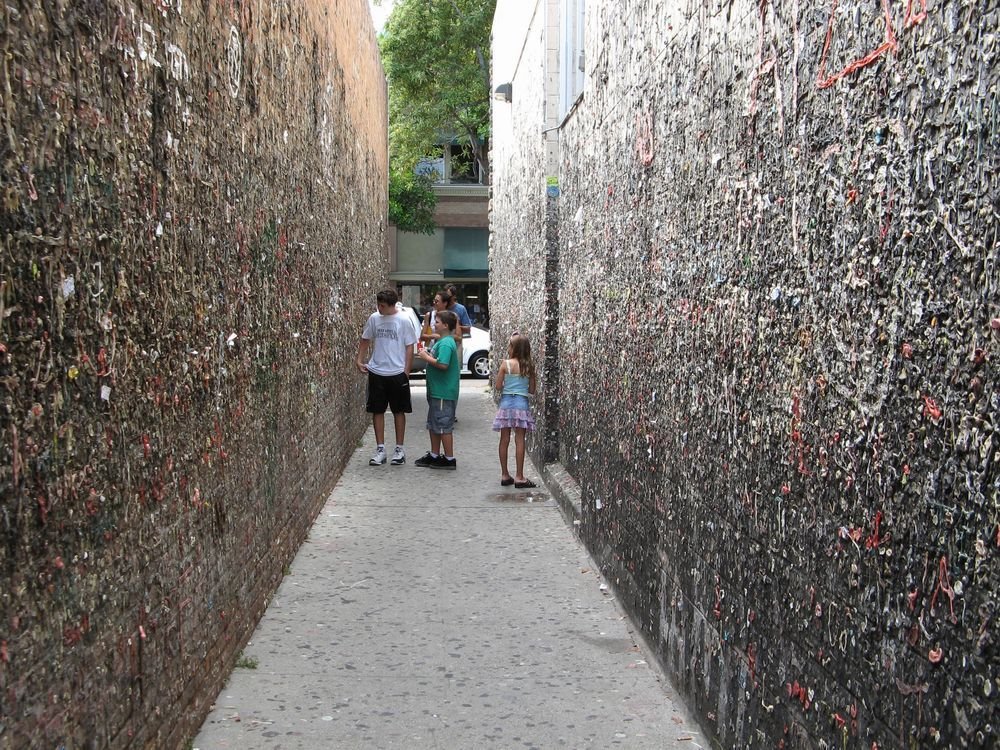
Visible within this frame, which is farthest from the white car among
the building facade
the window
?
the window

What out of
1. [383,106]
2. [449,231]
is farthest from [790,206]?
[449,231]

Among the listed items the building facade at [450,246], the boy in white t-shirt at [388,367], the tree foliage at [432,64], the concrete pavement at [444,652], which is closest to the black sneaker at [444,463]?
the boy in white t-shirt at [388,367]

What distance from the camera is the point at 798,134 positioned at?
305 cm

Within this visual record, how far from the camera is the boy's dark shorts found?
10.8 meters

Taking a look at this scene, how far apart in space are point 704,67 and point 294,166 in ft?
10.7

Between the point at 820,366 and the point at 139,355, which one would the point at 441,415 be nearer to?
the point at 139,355

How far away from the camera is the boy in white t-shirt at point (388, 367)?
10805 millimetres

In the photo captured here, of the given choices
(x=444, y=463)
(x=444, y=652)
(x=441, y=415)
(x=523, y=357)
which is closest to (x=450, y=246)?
(x=444, y=463)

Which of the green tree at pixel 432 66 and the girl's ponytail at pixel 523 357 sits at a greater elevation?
the green tree at pixel 432 66

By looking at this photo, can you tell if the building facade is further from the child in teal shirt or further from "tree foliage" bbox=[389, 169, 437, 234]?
the child in teal shirt

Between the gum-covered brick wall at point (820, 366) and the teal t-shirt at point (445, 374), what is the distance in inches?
208

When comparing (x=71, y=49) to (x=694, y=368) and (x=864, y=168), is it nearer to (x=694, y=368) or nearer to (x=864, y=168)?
(x=864, y=168)

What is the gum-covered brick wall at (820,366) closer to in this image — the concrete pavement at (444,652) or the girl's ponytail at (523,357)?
the concrete pavement at (444,652)

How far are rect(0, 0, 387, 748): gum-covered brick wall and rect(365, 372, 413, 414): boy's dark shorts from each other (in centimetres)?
435
